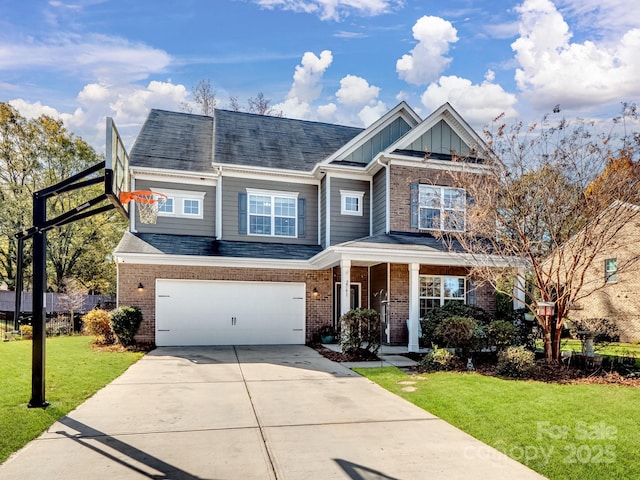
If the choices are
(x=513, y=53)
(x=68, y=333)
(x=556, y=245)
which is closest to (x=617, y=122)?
(x=556, y=245)

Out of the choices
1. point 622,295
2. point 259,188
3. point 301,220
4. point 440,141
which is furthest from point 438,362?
point 622,295

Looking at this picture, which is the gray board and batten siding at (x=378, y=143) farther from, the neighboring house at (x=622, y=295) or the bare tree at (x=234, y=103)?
the bare tree at (x=234, y=103)

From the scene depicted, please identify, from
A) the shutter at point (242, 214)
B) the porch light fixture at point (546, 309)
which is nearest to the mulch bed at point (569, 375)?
the porch light fixture at point (546, 309)

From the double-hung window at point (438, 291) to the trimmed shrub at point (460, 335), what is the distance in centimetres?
380

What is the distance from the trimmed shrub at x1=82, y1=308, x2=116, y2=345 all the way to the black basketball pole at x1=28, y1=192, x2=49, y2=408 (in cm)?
688

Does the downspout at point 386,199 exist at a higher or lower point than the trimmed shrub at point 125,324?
higher

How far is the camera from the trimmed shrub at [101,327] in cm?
1307

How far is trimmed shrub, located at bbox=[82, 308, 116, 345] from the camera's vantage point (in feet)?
42.9

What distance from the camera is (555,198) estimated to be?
30.8ft

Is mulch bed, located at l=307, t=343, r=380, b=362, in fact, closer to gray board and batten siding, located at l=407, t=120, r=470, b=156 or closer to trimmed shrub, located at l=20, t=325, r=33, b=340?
gray board and batten siding, located at l=407, t=120, r=470, b=156

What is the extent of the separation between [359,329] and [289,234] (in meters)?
5.58

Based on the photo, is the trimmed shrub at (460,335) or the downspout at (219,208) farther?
the downspout at (219,208)

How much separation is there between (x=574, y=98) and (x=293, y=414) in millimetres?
10524

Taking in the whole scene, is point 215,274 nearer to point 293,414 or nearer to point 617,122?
point 293,414
